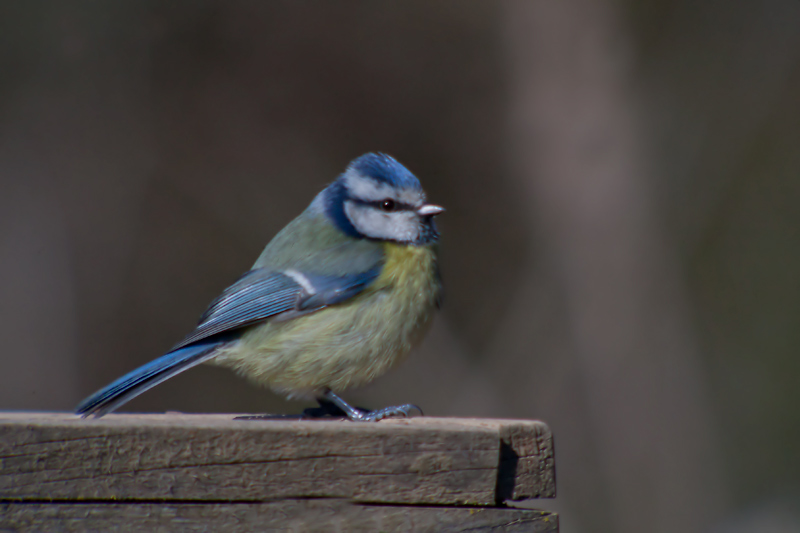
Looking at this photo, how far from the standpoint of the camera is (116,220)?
4.60 meters

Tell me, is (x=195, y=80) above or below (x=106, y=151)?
above

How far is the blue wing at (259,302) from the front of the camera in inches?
82.9

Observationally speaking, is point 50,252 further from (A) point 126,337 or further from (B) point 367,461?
(B) point 367,461

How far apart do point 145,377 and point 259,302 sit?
40 centimetres

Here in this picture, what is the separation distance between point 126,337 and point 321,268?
274 centimetres

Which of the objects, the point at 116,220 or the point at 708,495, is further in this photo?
the point at 116,220

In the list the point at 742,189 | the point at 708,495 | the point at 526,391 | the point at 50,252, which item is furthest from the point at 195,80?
the point at 708,495

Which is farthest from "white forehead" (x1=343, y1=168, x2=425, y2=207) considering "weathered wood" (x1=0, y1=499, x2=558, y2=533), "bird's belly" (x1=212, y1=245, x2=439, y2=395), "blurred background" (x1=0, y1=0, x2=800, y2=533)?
"blurred background" (x1=0, y1=0, x2=800, y2=533)

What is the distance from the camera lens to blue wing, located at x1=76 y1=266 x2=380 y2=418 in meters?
2.11

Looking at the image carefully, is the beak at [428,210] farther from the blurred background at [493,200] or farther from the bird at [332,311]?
the blurred background at [493,200]

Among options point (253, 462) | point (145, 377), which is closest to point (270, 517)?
point (253, 462)

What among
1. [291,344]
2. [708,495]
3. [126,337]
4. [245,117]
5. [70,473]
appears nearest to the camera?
[70,473]

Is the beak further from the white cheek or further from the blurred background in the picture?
the blurred background

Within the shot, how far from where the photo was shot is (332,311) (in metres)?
Answer: 2.14
